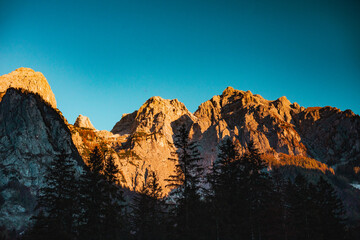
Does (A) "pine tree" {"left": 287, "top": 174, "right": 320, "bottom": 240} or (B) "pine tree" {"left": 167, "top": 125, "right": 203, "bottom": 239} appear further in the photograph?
(A) "pine tree" {"left": 287, "top": 174, "right": 320, "bottom": 240}

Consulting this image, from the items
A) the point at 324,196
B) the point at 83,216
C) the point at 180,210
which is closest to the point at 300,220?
the point at 324,196

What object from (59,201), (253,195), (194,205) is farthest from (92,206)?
(253,195)

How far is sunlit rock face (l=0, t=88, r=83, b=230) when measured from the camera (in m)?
149

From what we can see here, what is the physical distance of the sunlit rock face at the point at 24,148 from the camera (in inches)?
5861

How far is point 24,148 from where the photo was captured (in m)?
167

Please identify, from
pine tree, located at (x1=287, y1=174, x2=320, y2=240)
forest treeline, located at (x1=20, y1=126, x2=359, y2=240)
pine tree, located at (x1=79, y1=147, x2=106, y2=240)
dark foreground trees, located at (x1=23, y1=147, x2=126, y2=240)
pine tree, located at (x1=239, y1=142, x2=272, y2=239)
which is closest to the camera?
dark foreground trees, located at (x1=23, y1=147, x2=126, y2=240)

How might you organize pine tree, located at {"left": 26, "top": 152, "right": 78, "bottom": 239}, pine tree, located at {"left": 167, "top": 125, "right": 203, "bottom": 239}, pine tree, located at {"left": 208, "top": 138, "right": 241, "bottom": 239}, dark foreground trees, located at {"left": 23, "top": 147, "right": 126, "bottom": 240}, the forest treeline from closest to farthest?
pine tree, located at {"left": 26, "top": 152, "right": 78, "bottom": 239}
dark foreground trees, located at {"left": 23, "top": 147, "right": 126, "bottom": 240}
the forest treeline
pine tree, located at {"left": 167, "top": 125, "right": 203, "bottom": 239}
pine tree, located at {"left": 208, "top": 138, "right": 241, "bottom": 239}

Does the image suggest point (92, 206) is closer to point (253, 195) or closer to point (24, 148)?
point (253, 195)

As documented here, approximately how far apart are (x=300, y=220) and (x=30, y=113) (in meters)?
174

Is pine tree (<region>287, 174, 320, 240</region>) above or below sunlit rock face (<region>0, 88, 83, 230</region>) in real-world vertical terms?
below

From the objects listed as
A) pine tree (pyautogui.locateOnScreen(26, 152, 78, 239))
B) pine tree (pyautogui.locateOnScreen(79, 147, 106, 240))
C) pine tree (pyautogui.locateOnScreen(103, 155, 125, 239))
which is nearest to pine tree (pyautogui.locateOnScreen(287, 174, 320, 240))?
pine tree (pyautogui.locateOnScreen(103, 155, 125, 239))

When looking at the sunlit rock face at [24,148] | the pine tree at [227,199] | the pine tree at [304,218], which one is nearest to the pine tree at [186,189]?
the pine tree at [227,199]

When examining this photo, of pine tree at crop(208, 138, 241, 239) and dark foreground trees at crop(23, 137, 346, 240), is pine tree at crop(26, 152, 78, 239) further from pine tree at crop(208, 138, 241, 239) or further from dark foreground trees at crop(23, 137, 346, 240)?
pine tree at crop(208, 138, 241, 239)

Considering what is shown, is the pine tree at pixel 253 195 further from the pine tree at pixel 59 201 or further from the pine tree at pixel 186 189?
the pine tree at pixel 59 201
